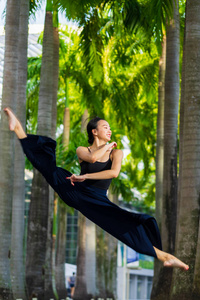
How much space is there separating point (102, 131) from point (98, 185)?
66 centimetres

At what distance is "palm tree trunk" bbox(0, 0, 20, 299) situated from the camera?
→ 46.4 ft

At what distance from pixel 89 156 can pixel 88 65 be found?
1255cm

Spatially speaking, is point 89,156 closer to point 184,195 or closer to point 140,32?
→ point 184,195

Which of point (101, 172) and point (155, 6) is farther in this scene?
point (155, 6)

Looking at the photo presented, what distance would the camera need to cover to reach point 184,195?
12391 millimetres

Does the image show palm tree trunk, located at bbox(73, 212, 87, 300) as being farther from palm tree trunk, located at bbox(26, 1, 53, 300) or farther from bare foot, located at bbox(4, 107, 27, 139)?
bare foot, located at bbox(4, 107, 27, 139)

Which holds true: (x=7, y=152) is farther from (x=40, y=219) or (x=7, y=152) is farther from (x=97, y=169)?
(x=97, y=169)

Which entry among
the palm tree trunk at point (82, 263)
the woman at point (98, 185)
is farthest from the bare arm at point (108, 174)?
the palm tree trunk at point (82, 263)

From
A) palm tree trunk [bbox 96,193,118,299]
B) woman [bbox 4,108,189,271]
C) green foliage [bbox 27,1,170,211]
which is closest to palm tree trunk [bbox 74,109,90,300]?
palm tree trunk [bbox 96,193,118,299]

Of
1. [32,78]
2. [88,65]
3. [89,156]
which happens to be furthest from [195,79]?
[32,78]

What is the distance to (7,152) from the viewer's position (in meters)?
14.5

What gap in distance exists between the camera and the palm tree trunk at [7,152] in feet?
46.4

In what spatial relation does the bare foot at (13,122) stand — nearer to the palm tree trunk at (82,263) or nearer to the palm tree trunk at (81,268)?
the palm tree trunk at (82,263)

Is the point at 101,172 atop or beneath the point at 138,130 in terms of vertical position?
beneath
